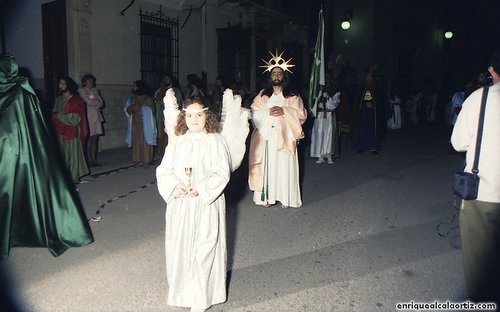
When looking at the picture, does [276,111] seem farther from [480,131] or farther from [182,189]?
[480,131]

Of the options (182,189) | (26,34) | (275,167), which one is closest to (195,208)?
(182,189)

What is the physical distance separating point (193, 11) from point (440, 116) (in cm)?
1656

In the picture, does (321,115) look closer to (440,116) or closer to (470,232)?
(470,232)

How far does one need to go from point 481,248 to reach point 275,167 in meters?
3.60

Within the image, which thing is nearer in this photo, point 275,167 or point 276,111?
point 276,111

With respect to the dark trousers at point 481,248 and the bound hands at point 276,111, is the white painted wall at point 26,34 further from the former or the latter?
the dark trousers at point 481,248

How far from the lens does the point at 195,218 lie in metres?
3.30

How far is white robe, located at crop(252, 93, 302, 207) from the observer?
256 inches

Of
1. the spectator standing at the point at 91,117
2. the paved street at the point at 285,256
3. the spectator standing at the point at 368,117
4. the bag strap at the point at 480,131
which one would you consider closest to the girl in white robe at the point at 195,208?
the paved street at the point at 285,256

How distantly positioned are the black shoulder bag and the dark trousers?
12 centimetres

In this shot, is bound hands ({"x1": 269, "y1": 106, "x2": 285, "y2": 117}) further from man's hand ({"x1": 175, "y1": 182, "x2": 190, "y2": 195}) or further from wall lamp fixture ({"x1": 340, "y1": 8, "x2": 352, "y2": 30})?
wall lamp fixture ({"x1": 340, "y1": 8, "x2": 352, "y2": 30})

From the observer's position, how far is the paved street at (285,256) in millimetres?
3771

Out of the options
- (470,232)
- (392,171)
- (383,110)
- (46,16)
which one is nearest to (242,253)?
(470,232)

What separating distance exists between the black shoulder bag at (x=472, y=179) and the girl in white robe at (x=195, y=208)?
5.41 feet
